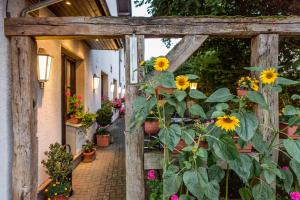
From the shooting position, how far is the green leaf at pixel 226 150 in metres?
1.80

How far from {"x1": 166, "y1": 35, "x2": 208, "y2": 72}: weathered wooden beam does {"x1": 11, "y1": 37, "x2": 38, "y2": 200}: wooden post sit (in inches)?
57.3

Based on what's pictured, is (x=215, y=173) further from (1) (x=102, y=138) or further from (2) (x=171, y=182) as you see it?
(1) (x=102, y=138)

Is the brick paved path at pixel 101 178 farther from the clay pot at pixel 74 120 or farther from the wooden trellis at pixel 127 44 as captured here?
the wooden trellis at pixel 127 44

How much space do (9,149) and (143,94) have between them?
1.48 m

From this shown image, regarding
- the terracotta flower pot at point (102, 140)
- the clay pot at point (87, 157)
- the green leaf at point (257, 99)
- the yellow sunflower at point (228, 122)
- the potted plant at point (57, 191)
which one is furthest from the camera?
the terracotta flower pot at point (102, 140)

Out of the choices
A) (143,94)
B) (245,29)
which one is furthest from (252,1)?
(143,94)

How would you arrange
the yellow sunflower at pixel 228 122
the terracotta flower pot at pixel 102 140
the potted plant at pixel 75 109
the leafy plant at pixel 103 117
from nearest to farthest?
the yellow sunflower at pixel 228 122
the potted plant at pixel 75 109
the terracotta flower pot at pixel 102 140
the leafy plant at pixel 103 117

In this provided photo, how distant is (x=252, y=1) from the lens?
400 centimetres

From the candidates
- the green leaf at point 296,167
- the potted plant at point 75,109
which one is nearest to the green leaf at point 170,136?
the green leaf at point 296,167

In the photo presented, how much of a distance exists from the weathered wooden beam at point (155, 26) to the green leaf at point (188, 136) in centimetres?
104

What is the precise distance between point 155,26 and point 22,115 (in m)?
1.64

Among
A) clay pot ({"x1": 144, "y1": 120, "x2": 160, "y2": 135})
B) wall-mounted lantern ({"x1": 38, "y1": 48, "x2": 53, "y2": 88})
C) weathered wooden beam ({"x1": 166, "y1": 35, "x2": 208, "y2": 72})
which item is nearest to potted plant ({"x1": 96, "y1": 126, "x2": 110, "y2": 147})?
wall-mounted lantern ({"x1": 38, "y1": 48, "x2": 53, "y2": 88})

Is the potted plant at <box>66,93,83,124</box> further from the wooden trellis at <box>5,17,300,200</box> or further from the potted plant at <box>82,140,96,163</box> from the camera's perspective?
the wooden trellis at <box>5,17,300,200</box>

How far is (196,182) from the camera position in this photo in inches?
71.7
